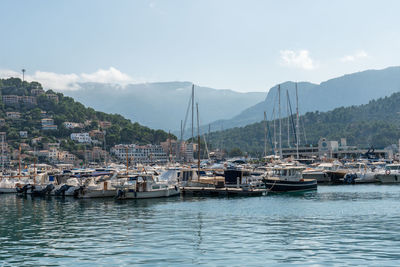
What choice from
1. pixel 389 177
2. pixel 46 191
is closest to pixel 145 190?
pixel 46 191

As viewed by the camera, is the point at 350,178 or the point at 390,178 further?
the point at 350,178

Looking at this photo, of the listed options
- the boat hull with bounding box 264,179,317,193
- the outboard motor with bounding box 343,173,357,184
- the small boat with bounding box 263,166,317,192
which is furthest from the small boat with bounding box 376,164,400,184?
the boat hull with bounding box 264,179,317,193

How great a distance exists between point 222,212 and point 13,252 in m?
20.8

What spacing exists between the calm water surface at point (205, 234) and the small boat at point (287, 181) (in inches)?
491

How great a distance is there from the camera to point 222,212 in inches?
1678

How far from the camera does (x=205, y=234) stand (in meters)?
30.3

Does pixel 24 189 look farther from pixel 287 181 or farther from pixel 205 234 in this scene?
pixel 205 234

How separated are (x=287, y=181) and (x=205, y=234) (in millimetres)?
34857

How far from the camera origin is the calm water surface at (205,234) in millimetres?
23141

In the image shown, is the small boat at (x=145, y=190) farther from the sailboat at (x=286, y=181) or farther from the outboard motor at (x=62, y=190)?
the sailboat at (x=286, y=181)

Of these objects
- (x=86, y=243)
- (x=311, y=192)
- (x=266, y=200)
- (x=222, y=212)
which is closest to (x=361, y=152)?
(x=311, y=192)

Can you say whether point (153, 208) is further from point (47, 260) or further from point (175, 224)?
point (47, 260)

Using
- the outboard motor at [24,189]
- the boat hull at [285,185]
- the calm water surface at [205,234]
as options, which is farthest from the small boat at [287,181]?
the outboard motor at [24,189]

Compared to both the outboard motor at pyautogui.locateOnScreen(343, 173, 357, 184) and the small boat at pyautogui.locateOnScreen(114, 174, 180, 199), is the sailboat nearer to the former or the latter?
the small boat at pyautogui.locateOnScreen(114, 174, 180, 199)
